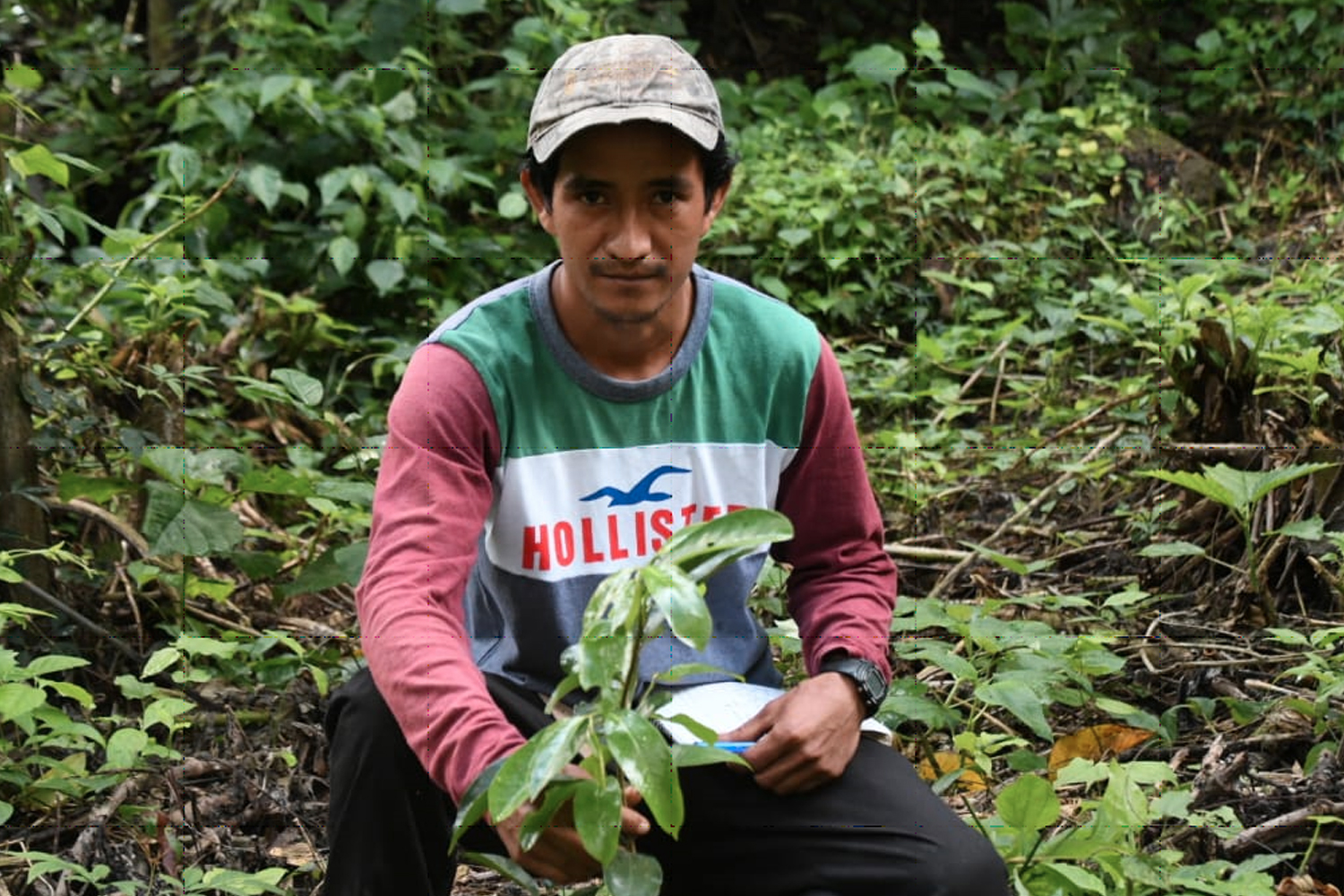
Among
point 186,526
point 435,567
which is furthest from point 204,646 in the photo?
point 435,567

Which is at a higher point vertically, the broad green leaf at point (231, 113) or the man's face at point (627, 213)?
the broad green leaf at point (231, 113)

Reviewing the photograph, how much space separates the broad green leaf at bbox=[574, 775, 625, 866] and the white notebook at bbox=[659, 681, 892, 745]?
1.15 feet

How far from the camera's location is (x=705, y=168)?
1.91 meters

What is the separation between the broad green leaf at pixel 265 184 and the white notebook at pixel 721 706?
288cm

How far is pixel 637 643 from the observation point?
4.58 feet

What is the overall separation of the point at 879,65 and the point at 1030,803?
4321 millimetres

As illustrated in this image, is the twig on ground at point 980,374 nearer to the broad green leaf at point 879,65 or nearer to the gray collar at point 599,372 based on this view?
the broad green leaf at point 879,65

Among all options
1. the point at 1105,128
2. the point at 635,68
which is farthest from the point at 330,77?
the point at 635,68

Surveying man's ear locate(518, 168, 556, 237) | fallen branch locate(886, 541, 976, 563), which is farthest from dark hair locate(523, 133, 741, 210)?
fallen branch locate(886, 541, 976, 563)

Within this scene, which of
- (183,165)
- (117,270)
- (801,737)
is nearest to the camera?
(801,737)

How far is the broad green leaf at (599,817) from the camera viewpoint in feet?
4.63

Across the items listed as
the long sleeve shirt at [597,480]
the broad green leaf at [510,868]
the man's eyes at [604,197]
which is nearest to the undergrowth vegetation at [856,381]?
the long sleeve shirt at [597,480]

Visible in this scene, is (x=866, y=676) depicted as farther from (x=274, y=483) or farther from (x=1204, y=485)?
(x=274, y=483)

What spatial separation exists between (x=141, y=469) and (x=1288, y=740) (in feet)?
6.96
